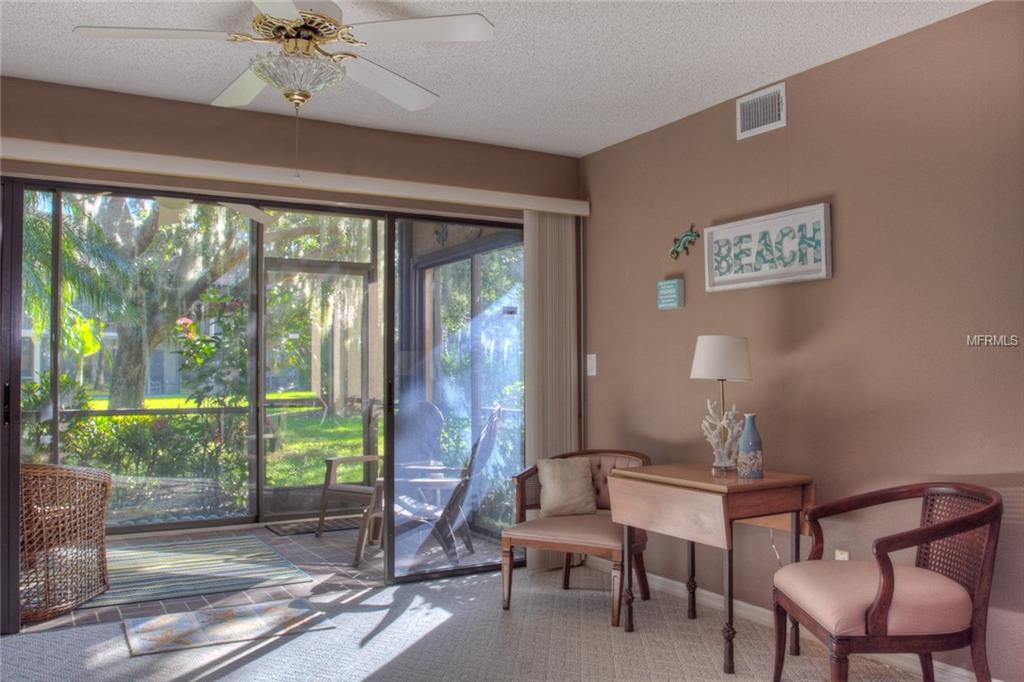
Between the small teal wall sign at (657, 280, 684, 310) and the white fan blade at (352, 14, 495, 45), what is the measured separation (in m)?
2.13

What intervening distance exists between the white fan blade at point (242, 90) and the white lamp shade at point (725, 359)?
2048 mm

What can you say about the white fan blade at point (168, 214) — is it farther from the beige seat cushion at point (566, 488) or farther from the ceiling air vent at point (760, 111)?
the ceiling air vent at point (760, 111)

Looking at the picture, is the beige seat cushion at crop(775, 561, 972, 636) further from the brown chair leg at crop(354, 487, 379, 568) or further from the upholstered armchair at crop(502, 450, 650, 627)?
the brown chair leg at crop(354, 487, 379, 568)

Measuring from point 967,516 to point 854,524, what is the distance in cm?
81

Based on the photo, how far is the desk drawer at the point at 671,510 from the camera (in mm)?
3240

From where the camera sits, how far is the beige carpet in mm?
3189

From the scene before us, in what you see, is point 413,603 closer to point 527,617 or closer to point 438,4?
point 527,617

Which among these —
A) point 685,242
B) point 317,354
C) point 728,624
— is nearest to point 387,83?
point 685,242

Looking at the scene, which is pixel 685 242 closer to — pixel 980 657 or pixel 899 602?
pixel 899 602

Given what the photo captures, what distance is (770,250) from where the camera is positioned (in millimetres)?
3748

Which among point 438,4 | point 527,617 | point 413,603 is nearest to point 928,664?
point 527,617

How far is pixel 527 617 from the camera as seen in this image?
389 centimetres

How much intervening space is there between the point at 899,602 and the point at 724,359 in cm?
126

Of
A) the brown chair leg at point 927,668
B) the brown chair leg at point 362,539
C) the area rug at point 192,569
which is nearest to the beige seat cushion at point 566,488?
the brown chair leg at point 362,539
